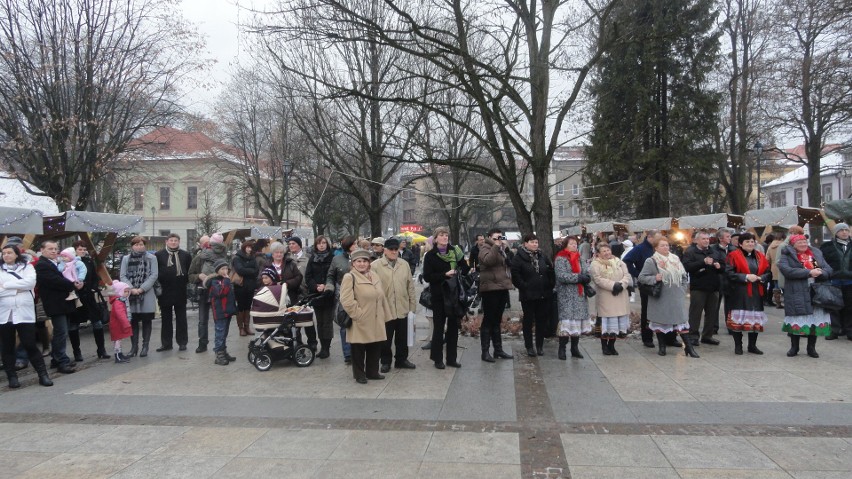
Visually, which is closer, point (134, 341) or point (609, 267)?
point (609, 267)

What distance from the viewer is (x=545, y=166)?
35.2 feet

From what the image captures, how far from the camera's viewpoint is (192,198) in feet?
188

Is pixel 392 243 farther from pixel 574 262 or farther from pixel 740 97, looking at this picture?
pixel 740 97

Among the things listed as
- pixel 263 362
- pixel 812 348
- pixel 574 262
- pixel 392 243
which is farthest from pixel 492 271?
pixel 812 348

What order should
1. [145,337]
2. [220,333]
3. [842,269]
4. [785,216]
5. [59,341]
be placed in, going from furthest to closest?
[785,216] → [842,269] → [145,337] → [220,333] → [59,341]

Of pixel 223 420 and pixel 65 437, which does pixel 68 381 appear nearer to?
pixel 65 437

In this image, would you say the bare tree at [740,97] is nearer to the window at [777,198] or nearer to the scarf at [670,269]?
the scarf at [670,269]

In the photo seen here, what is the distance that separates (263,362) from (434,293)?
102 inches

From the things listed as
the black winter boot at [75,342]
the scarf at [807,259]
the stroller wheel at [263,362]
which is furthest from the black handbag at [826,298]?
the black winter boot at [75,342]

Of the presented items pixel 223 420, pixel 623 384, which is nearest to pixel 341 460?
pixel 223 420

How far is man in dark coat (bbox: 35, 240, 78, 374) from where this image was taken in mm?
7555

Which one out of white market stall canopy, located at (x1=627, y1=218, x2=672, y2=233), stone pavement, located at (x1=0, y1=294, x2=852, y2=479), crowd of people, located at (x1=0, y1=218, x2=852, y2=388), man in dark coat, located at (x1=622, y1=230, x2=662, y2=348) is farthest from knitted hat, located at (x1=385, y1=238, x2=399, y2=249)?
white market stall canopy, located at (x1=627, y1=218, x2=672, y2=233)

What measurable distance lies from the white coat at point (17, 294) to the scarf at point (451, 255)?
5152 mm

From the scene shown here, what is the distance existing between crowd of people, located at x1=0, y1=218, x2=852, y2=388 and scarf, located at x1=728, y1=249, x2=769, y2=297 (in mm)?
17
